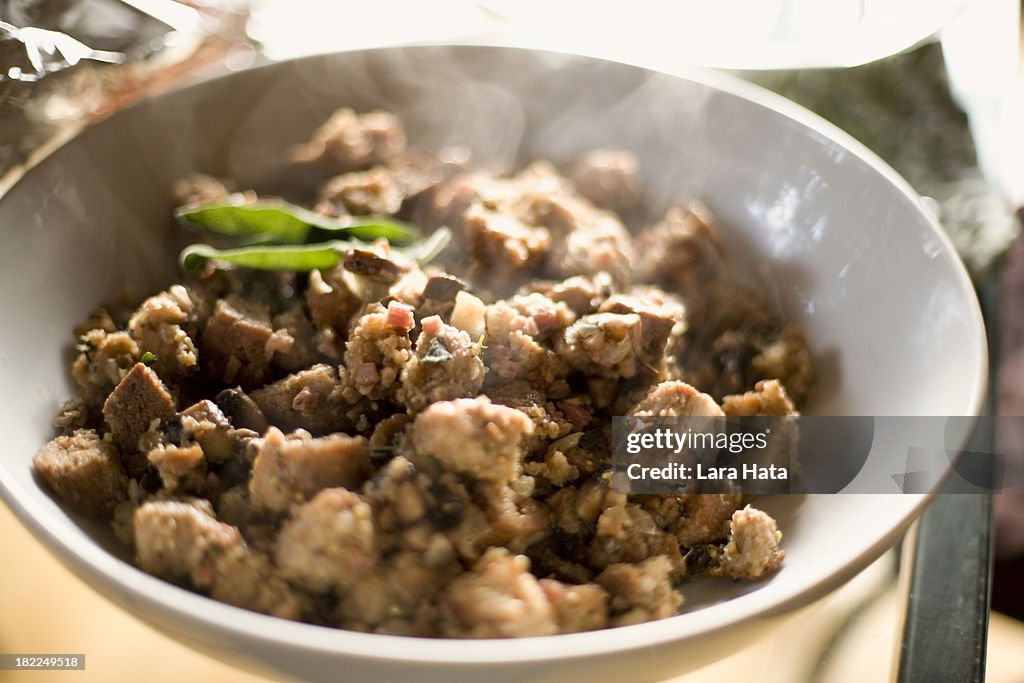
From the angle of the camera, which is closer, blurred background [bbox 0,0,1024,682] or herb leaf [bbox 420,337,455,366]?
herb leaf [bbox 420,337,455,366]

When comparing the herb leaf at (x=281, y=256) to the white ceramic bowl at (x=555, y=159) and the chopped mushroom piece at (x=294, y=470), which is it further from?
the chopped mushroom piece at (x=294, y=470)

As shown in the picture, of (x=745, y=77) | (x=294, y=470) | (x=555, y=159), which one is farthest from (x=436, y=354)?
(x=745, y=77)

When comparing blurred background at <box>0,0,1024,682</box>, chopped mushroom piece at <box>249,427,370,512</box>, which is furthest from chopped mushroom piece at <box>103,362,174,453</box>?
blurred background at <box>0,0,1024,682</box>

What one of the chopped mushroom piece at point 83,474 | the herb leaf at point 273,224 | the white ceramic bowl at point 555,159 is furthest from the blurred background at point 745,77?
the herb leaf at point 273,224

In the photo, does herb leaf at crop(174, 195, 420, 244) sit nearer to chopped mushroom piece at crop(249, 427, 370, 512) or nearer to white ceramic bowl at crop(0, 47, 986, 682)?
white ceramic bowl at crop(0, 47, 986, 682)

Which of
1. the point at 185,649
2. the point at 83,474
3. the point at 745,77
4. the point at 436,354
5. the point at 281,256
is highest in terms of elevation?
the point at 745,77

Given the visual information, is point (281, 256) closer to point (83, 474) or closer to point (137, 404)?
point (137, 404)

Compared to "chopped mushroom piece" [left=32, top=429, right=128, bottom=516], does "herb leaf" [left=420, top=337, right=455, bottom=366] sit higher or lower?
higher
